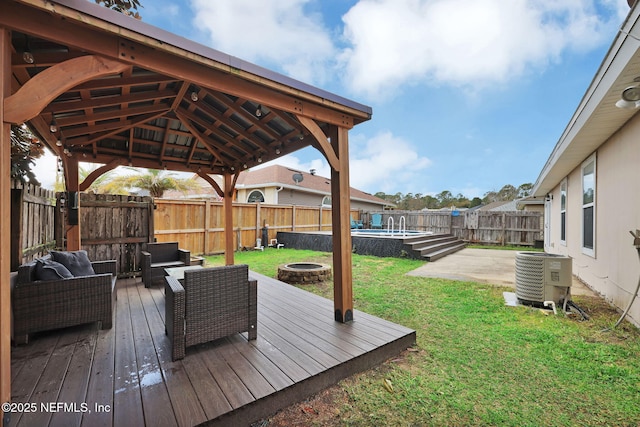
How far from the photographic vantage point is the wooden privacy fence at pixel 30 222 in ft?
8.99

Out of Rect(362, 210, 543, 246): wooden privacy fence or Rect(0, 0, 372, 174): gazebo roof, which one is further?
Rect(362, 210, 543, 246): wooden privacy fence

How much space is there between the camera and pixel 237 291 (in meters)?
2.56

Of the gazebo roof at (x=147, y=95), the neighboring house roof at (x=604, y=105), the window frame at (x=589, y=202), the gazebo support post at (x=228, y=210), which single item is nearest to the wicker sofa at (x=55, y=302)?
the gazebo roof at (x=147, y=95)

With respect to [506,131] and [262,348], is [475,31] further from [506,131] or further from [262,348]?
[506,131]

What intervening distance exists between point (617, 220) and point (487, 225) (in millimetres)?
9685

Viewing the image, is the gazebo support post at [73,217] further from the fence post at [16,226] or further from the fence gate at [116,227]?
the fence post at [16,226]

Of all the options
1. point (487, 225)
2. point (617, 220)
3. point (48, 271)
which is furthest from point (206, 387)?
point (487, 225)

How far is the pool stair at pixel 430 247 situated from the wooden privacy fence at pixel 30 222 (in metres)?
8.22

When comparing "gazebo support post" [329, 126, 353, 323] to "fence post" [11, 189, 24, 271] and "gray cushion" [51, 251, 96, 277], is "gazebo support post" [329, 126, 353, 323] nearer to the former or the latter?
"gray cushion" [51, 251, 96, 277]

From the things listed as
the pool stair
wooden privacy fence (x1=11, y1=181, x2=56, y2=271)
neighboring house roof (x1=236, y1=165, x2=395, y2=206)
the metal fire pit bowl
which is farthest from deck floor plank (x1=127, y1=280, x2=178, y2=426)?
neighboring house roof (x1=236, y1=165, x2=395, y2=206)

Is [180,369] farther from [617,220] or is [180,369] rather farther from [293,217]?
[293,217]

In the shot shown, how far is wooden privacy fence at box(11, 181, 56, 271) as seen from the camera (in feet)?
8.99

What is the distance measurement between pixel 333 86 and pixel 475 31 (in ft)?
53.8

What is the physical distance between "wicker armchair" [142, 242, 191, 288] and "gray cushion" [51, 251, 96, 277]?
109 centimetres
